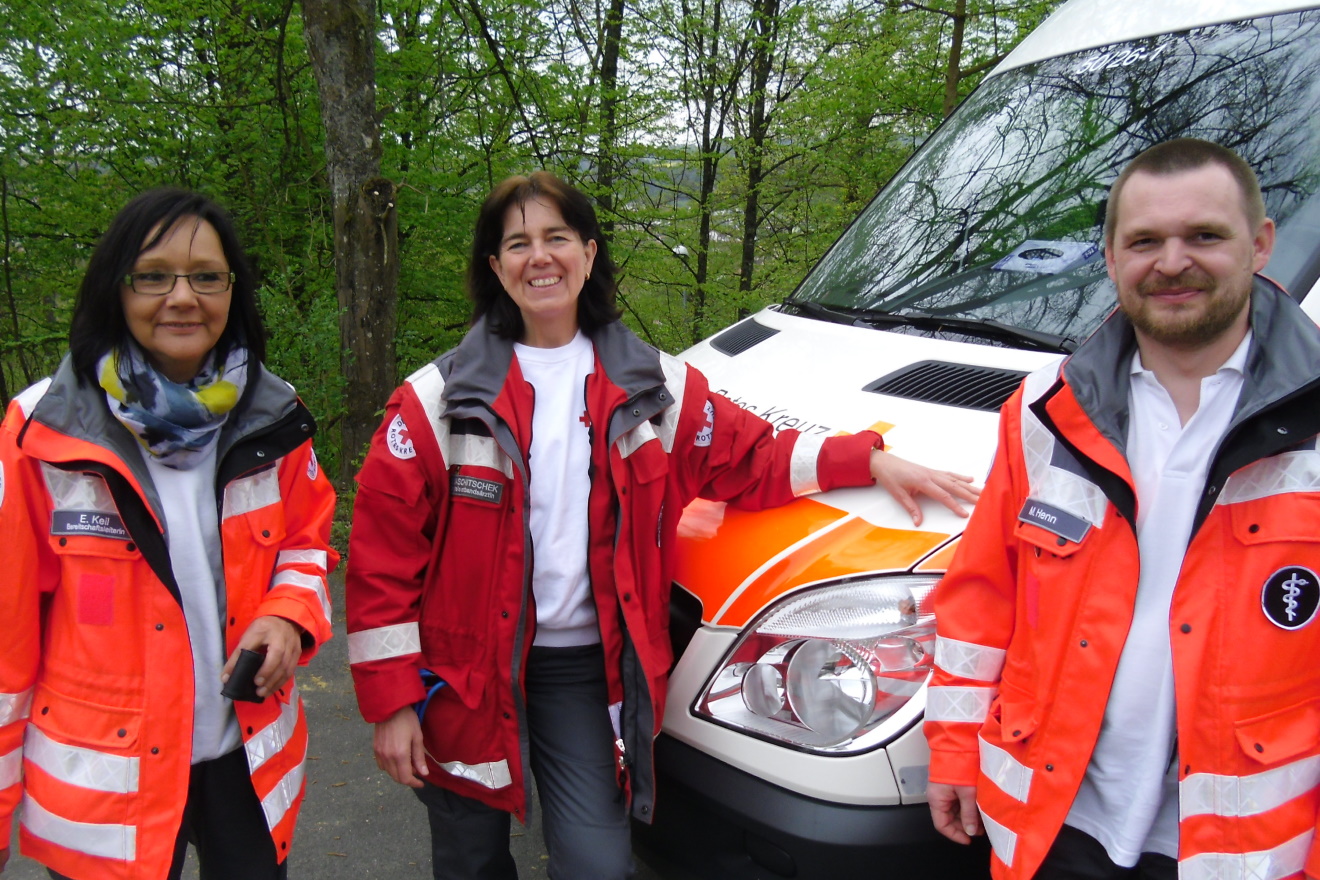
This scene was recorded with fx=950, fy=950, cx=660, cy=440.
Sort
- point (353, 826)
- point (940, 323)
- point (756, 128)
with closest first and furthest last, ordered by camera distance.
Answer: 1. point (940, 323)
2. point (353, 826)
3. point (756, 128)

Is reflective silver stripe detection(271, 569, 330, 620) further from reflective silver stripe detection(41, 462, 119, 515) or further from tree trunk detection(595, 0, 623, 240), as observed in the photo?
tree trunk detection(595, 0, 623, 240)

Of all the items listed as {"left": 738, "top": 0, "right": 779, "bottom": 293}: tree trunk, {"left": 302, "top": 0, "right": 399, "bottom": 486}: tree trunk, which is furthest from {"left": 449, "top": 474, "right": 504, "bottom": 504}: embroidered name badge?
{"left": 738, "top": 0, "right": 779, "bottom": 293}: tree trunk

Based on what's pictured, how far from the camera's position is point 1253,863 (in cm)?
156

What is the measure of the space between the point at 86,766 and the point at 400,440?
2.91 feet

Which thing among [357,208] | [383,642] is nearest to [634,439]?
[383,642]

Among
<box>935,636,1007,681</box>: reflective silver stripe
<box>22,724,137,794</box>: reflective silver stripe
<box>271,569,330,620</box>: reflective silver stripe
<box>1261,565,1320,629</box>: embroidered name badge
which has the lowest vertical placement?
<box>22,724,137,794</box>: reflective silver stripe

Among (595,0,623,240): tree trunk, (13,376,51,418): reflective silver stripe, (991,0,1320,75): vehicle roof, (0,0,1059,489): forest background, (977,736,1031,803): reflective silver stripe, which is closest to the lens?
(977,736,1031,803): reflective silver stripe

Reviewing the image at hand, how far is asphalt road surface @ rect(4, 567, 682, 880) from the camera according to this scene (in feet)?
9.66

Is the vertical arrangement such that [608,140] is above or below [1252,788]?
above

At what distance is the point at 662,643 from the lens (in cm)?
224

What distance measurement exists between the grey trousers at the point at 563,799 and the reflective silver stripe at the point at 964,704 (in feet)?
2.75

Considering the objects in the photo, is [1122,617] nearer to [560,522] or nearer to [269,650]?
[560,522]

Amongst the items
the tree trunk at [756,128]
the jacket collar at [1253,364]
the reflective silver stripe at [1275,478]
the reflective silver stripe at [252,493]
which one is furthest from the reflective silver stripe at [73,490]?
the tree trunk at [756,128]

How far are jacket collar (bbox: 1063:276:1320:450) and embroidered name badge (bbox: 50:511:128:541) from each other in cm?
183
